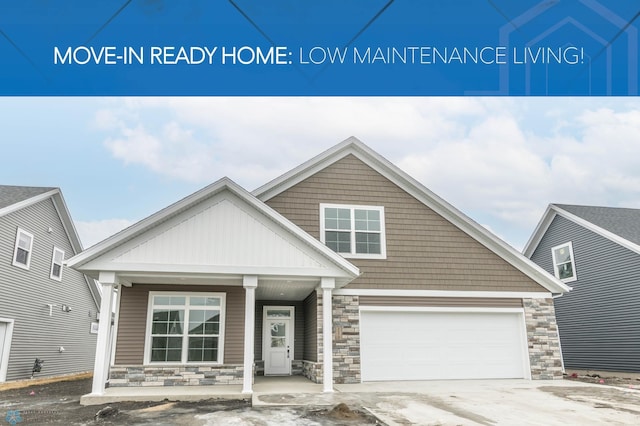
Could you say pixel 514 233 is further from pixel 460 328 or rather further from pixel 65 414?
pixel 65 414

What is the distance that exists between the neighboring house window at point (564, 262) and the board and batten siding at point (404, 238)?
15.4 ft

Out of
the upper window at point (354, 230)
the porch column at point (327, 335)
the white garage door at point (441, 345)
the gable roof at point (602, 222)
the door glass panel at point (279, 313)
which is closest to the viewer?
the porch column at point (327, 335)

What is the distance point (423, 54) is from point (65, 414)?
821 centimetres

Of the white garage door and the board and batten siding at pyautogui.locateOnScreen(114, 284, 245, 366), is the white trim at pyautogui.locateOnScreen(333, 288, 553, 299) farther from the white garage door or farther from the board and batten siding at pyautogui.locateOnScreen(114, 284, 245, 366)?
the board and batten siding at pyautogui.locateOnScreen(114, 284, 245, 366)

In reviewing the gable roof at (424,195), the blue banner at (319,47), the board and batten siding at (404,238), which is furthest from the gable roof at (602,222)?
the blue banner at (319,47)

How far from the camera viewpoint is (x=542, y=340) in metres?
13.2

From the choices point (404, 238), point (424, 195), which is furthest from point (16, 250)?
point (424, 195)

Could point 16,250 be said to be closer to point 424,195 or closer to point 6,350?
point 6,350

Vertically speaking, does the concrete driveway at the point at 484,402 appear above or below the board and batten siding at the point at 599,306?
below

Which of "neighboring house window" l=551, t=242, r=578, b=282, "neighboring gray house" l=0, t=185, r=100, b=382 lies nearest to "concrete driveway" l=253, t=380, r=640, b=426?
"neighboring house window" l=551, t=242, r=578, b=282

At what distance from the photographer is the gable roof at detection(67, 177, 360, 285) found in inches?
388

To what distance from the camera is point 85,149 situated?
2434 cm

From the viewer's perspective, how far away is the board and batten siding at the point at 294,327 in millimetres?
13328

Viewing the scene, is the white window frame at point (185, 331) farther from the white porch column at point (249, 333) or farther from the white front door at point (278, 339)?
the white front door at point (278, 339)
